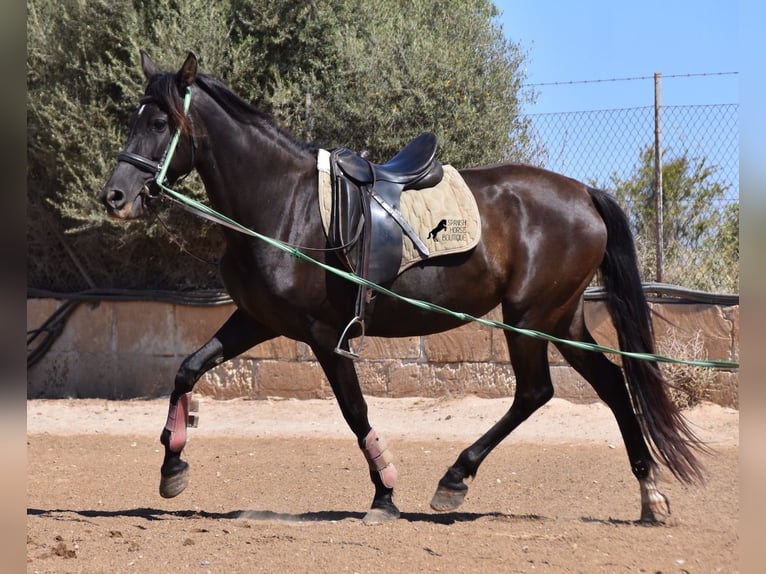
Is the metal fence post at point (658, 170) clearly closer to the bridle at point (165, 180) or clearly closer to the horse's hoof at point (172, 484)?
the bridle at point (165, 180)

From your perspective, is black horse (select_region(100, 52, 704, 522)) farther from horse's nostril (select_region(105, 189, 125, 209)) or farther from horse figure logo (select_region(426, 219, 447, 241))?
horse figure logo (select_region(426, 219, 447, 241))

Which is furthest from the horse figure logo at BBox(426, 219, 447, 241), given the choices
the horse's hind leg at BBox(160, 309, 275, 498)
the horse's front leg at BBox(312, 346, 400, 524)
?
the horse's hind leg at BBox(160, 309, 275, 498)

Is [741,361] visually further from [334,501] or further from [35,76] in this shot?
[35,76]

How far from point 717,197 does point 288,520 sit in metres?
5.99

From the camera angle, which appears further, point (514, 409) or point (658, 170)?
point (658, 170)

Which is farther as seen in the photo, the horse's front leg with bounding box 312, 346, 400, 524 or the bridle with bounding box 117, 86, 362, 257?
the horse's front leg with bounding box 312, 346, 400, 524

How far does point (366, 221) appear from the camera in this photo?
5.33m

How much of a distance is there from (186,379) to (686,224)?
6165 millimetres

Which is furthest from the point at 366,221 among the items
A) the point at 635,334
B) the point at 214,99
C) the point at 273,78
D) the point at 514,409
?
the point at 273,78

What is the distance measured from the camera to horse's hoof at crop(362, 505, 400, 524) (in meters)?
5.38

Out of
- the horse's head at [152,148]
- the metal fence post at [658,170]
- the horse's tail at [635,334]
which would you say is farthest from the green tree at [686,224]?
the horse's head at [152,148]

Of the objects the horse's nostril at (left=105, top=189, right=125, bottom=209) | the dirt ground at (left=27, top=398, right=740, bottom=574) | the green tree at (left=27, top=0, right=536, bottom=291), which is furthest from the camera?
the green tree at (left=27, top=0, right=536, bottom=291)

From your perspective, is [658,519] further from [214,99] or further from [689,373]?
[214,99]

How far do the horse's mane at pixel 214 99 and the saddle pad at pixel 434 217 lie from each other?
1.12ft
